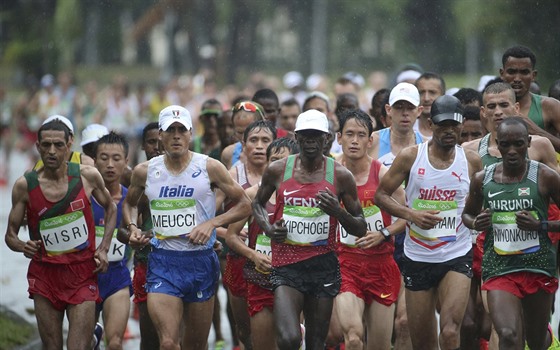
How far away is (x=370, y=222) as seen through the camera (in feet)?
37.1

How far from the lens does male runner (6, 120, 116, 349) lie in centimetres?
1084

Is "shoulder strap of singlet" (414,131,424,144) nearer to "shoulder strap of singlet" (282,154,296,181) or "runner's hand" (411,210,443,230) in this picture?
"runner's hand" (411,210,443,230)

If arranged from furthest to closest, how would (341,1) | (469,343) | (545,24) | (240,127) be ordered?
1. (341,1)
2. (545,24)
3. (240,127)
4. (469,343)

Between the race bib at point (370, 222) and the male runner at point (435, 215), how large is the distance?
0.43 meters

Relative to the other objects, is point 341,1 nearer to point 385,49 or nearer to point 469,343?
point 385,49

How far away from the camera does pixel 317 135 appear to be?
10.4m

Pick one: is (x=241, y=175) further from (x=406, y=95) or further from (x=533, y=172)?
(x=533, y=172)

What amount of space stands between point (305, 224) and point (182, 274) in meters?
1.12

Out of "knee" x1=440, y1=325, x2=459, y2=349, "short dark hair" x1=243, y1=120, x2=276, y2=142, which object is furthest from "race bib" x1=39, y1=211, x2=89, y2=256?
"knee" x1=440, y1=325, x2=459, y2=349

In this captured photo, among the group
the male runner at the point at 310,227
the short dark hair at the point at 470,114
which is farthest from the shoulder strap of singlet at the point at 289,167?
the short dark hair at the point at 470,114

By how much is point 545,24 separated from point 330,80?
1947 cm

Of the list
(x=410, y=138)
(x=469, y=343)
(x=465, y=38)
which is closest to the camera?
(x=469, y=343)

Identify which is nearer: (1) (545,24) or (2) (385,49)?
(1) (545,24)

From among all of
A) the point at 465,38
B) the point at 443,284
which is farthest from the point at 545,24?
the point at 443,284
